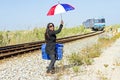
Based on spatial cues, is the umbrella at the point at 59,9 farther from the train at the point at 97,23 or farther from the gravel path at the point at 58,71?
the train at the point at 97,23

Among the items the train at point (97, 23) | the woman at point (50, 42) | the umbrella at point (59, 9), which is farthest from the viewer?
the train at point (97, 23)

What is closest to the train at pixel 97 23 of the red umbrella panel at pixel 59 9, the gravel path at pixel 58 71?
the gravel path at pixel 58 71

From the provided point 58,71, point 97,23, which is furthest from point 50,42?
point 97,23

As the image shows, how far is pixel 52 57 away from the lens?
1238 centimetres

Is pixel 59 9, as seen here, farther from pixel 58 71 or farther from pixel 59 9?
pixel 58 71

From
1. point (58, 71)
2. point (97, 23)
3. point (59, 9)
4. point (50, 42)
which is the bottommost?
point (97, 23)

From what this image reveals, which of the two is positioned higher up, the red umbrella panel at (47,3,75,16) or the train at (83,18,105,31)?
the red umbrella panel at (47,3,75,16)

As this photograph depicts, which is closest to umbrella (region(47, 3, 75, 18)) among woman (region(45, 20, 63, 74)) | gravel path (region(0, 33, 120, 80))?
woman (region(45, 20, 63, 74))

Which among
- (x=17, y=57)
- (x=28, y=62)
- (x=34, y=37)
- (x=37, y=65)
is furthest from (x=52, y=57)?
(x=34, y=37)

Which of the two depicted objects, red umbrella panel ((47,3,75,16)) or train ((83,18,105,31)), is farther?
train ((83,18,105,31))

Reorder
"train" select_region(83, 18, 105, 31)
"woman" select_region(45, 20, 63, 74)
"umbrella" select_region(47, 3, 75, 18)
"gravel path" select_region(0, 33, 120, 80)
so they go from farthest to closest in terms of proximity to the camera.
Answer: "train" select_region(83, 18, 105, 31)
"woman" select_region(45, 20, 63, 74)
"umbrella" select_region(47, 3, 75, 18)
"gravel path" select_region(0, 33, 120, 80)

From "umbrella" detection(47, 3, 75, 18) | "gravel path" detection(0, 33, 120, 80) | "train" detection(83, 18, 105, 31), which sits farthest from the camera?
"train" detection(83, 18, 105, 31)

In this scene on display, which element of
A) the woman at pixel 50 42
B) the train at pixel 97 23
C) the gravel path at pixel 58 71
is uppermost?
the woman at pixel 50 42

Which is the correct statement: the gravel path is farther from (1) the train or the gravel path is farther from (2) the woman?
(1) the train
